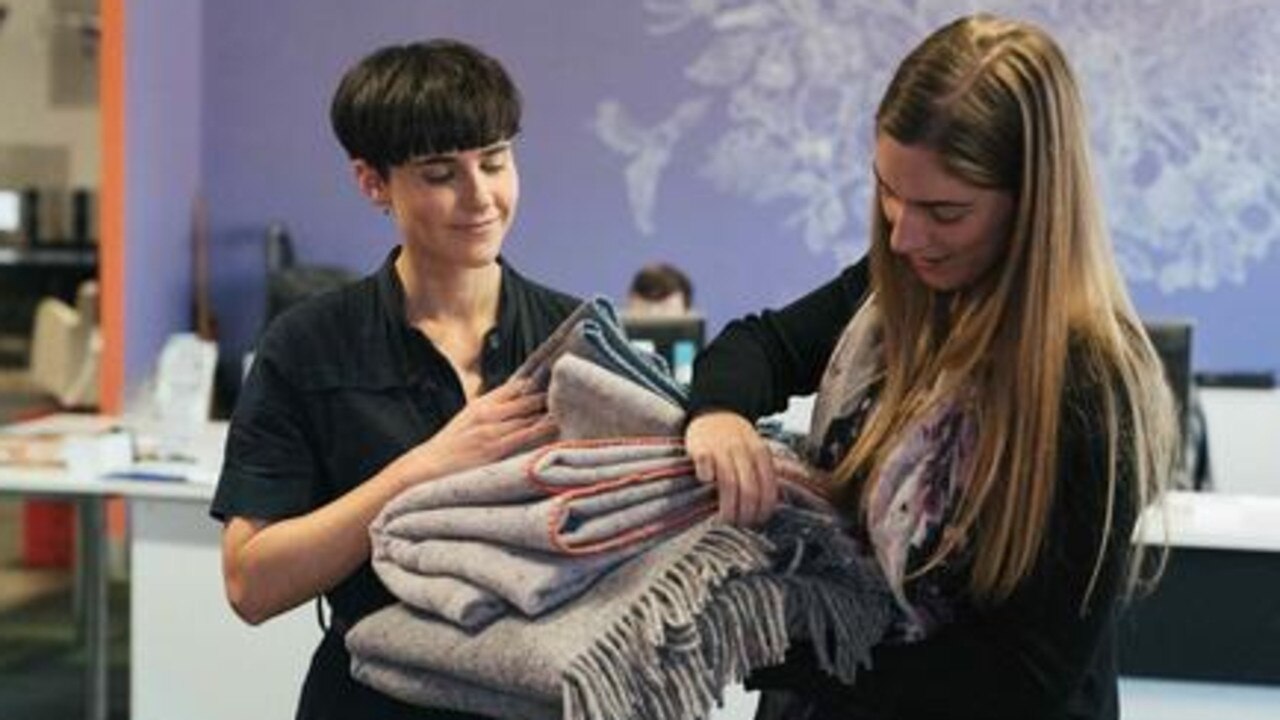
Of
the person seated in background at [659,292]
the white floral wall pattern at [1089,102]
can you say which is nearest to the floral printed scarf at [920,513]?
the person seated in background at [659,292]

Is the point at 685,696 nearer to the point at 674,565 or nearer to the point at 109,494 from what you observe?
the point at 674,565

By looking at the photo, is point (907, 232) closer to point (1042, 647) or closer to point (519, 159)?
point (1042, 647)

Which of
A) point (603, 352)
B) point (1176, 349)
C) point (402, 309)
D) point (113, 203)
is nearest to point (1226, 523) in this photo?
point (1176, 349)

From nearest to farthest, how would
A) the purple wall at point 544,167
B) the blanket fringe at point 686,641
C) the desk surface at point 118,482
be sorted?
the blanket fringe at point 686,641
the desk surface at point 118,482
the purple wall at point 544,167

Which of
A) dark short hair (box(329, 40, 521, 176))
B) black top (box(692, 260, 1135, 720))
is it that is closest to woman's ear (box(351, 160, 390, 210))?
dark short hair (box(329, 40, 521, 176))

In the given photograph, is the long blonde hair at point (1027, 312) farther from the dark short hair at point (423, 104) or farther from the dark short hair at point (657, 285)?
the dark short hair at point (657, 285)

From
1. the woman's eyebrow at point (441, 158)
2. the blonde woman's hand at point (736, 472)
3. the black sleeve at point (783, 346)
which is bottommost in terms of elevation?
the blonde woman's hand at point (736, 472)

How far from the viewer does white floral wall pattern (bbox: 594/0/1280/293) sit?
18.7 feet

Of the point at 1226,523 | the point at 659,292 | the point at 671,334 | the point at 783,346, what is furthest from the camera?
the point at 659,292

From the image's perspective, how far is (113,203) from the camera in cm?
558

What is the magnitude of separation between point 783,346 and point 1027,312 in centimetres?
29

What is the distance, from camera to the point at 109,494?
360 cm

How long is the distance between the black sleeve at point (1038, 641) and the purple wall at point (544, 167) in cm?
477

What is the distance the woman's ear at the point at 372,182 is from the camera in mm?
1365
